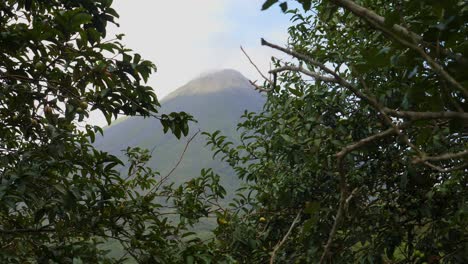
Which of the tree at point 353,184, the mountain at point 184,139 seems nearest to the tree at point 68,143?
the tree at point 353,184

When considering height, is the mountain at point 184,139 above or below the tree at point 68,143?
above

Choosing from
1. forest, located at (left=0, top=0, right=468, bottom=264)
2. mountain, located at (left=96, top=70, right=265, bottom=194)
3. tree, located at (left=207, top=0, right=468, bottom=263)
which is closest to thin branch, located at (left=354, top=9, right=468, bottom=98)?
forest, located at (left=0, top=0, right=468, bottom=264)

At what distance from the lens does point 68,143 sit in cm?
321

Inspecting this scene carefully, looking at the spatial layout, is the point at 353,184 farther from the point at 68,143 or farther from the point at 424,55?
the point at 424,55

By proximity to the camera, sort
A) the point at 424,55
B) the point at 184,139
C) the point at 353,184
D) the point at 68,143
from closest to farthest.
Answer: the point at 424,55 < the point at 68,143 < the point at 353,184 < the point at 184,139

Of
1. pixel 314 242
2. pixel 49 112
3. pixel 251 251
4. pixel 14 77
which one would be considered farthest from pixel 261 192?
pixel 14 77

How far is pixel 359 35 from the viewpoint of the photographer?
3918 millimetres

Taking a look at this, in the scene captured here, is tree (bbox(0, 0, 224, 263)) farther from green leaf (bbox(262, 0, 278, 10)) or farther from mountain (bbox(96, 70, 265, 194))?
mountain (bbox(96, 70, 265, 194))

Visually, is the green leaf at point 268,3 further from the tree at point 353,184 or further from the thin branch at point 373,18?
the tree at point 353,184

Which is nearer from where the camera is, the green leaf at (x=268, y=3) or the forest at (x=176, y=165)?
the green leaf at (x=268, y=3)

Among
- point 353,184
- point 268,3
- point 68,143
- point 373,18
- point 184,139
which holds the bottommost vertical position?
point 353,184

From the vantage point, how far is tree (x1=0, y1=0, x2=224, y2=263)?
2.69m

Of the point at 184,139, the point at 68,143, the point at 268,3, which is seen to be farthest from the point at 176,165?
the point at 184,139

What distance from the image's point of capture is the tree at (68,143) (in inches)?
106
